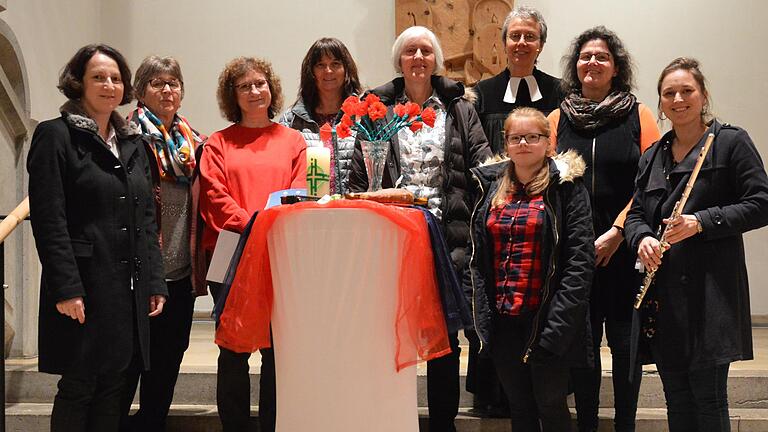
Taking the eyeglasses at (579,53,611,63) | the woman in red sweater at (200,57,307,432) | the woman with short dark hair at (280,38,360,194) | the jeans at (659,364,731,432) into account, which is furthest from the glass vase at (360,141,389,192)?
the jeans at (659,364,731,432)

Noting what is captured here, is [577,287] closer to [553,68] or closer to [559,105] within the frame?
[559,105]

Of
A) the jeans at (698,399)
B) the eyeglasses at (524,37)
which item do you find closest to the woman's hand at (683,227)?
the jeans at (698,399)

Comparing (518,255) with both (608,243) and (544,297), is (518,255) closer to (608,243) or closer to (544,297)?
(544,297)

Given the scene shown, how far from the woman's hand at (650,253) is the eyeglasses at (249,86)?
161 centimetres

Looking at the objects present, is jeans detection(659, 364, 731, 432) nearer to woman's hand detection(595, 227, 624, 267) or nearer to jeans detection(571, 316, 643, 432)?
jeans detection(571, 316, 643, 432)

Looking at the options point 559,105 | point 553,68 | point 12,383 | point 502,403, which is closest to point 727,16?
point 553,68

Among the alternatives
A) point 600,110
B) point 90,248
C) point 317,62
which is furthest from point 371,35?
point 90,248

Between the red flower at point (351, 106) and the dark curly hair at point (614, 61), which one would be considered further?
the dark curly hair at point (614, 61)

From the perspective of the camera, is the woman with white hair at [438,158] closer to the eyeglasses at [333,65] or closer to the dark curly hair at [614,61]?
the eyeglasses at [333,65]

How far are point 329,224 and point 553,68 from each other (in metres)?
3.48

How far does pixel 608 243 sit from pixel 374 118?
102cm

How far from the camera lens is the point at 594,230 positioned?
3.29 metres

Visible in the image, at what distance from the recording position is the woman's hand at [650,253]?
279 centimetres

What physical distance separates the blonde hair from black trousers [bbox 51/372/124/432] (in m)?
1.47
